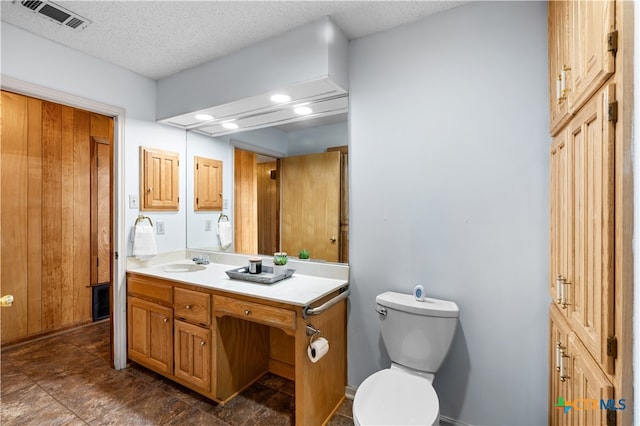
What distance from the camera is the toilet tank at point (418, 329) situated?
5.09 feet

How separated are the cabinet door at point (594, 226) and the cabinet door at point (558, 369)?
0.57ft

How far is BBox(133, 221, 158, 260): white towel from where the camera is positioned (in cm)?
239

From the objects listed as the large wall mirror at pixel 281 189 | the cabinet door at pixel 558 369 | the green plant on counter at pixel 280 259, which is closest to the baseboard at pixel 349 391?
the large wall mirror at pixel 281 189

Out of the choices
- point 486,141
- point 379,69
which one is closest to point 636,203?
point 486,141

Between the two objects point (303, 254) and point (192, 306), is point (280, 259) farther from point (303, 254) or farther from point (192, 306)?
point (192, 306)

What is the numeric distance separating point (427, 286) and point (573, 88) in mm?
1158

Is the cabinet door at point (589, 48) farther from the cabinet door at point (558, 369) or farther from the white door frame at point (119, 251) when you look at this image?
the white door frame at point (119, 251)

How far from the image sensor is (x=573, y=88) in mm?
1055

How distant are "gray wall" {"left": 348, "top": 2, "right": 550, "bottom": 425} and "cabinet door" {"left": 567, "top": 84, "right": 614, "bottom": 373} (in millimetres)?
472

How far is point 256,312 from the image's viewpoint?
1689 millimetres

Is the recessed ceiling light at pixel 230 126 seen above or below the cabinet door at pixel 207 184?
above

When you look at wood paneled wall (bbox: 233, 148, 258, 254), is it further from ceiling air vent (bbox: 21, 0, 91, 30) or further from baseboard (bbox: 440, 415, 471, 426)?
baseboard (bbox: 440, 415, 471, 426)

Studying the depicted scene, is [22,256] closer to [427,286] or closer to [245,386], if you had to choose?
[245,386]

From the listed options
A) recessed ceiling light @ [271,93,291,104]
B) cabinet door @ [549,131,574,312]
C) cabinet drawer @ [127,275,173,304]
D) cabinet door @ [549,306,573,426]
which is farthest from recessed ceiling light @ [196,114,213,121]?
cabinet door @ [549,306,573,426]
